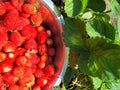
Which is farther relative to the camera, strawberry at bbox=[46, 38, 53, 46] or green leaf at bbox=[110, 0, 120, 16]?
strawberry at bbox=[46, 38, 53, 46]

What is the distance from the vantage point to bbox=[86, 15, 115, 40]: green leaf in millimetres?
1373

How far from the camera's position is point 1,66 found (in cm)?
155

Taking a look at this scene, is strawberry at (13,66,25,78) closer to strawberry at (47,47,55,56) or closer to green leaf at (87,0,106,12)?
strawberry at (47,47,55,56)

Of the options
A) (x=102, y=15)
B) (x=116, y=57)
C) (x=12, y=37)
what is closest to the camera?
(x=116, y=57)

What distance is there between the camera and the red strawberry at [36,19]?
63.6 inches

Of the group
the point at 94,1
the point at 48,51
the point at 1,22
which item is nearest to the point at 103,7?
the point at 94,1

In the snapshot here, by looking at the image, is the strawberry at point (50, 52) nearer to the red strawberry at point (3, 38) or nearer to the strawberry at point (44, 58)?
the strawberry at point (44, 58)

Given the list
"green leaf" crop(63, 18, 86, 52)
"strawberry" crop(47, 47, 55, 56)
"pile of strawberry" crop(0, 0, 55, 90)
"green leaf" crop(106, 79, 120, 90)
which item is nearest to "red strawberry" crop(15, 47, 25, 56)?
"pile of strawberry" crop(0, 0, 55, 90)

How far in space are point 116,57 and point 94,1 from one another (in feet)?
1.16

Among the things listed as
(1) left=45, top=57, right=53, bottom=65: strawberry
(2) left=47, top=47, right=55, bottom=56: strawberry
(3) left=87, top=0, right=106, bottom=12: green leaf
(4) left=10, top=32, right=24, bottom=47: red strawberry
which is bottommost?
(1) left=45, top=57, right=53, bottom=65: strawberry

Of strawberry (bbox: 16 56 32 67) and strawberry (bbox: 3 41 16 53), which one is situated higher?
strawberry (bbox: 3 41 16 53)

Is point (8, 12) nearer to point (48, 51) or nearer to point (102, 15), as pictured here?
point (48, 51)

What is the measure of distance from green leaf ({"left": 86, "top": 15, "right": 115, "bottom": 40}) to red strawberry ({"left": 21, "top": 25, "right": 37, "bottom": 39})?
307 millimetres

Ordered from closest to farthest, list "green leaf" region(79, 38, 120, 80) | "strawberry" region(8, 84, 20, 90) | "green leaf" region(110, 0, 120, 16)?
"green leaf" region(79, 38, 120, 80)
"green leaf" region(110, 0, 120, 16)
"strawberry" region(8, 84, 20, 90)
